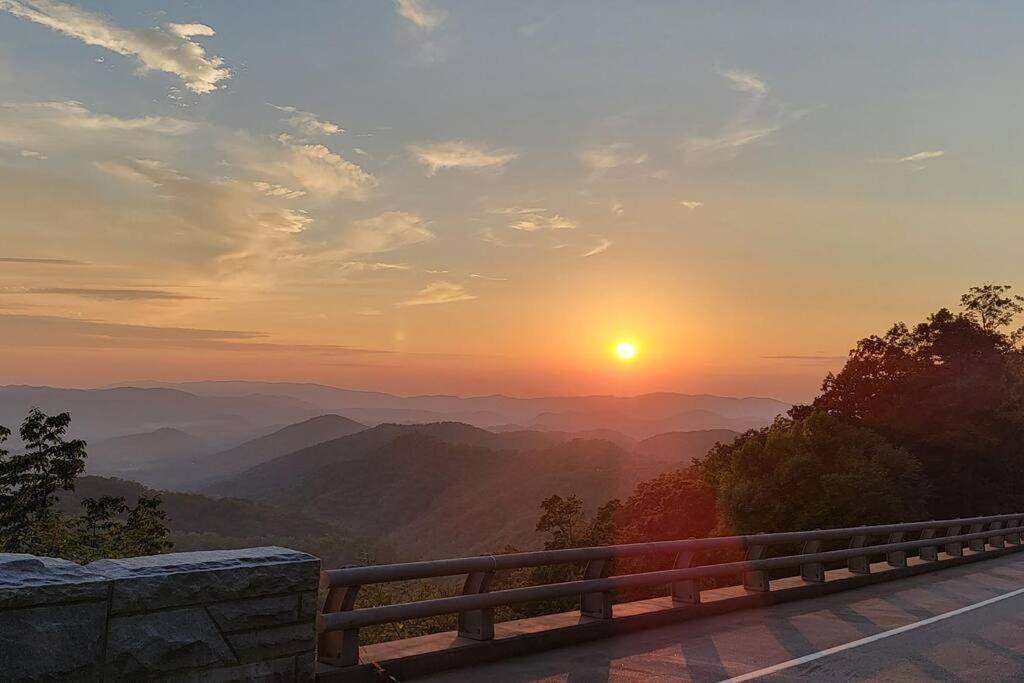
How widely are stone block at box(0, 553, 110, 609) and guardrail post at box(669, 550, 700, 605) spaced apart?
7.45 meters

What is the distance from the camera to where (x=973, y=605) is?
1221 cm

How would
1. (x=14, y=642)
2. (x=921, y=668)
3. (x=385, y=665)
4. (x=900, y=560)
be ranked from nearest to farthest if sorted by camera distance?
(x=14, y=642) → (x=385, y=665) → (x=921, y=668) → (x=900, y=560)

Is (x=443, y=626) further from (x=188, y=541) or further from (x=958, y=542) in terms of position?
→ (x=188, y=541)

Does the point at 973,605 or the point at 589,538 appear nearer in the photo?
the point at 973,605

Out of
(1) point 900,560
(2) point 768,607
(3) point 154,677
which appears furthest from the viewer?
(1) point 900,560

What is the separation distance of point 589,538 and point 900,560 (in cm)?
6803

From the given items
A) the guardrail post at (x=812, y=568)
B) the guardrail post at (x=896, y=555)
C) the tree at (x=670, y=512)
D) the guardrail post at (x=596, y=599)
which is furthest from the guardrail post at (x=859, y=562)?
the tree at (x=670, y=512)

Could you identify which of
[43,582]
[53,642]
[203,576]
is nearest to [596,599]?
[203,576]

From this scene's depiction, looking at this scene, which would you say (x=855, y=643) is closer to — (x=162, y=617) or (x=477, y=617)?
(x=477, y=617)

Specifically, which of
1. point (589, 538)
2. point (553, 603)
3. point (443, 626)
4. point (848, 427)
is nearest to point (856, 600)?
point (443, 626)

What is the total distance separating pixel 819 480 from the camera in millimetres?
58938

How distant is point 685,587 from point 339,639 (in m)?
5.47

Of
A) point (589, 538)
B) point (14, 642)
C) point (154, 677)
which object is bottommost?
point (589, 538)

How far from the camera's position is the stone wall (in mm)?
4590
